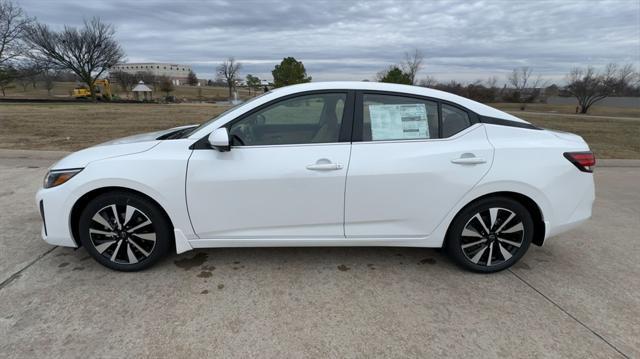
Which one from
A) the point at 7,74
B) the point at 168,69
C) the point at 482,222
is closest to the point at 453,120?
the point at 482,222

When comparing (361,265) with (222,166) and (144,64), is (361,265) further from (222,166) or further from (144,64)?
(144,64)

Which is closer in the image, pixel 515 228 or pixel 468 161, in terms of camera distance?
pixel 468 161

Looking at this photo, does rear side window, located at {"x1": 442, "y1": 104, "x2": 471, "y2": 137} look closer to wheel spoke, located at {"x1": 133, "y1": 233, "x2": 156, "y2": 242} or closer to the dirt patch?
the dirt patch

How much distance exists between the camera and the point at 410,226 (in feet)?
9.59

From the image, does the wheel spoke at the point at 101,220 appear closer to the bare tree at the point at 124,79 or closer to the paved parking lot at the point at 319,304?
the paved parking lot at the point at 319,304

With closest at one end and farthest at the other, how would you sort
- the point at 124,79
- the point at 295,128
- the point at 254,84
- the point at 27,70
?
the point at 295,128 → the point at 254,84 → the point at 27,70 → the point at 124,79

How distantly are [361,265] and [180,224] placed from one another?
1.53 meters

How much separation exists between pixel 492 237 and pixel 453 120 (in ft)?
3.27

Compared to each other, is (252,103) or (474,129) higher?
(252,103)

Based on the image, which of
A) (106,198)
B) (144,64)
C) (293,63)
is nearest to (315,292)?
(106,198)

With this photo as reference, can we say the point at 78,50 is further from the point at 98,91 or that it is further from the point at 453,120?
the point at 453,120

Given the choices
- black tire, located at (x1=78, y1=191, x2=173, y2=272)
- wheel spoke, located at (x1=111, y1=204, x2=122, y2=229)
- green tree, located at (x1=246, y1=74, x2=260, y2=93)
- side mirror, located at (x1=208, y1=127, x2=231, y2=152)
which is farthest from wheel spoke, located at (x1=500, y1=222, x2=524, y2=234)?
green tree, located at (x1=246, y1=74, x2=260, y2=93)

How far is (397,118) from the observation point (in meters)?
2.89

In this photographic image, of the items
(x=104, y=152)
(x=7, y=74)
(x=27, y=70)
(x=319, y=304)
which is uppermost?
(x=27, y=70)
